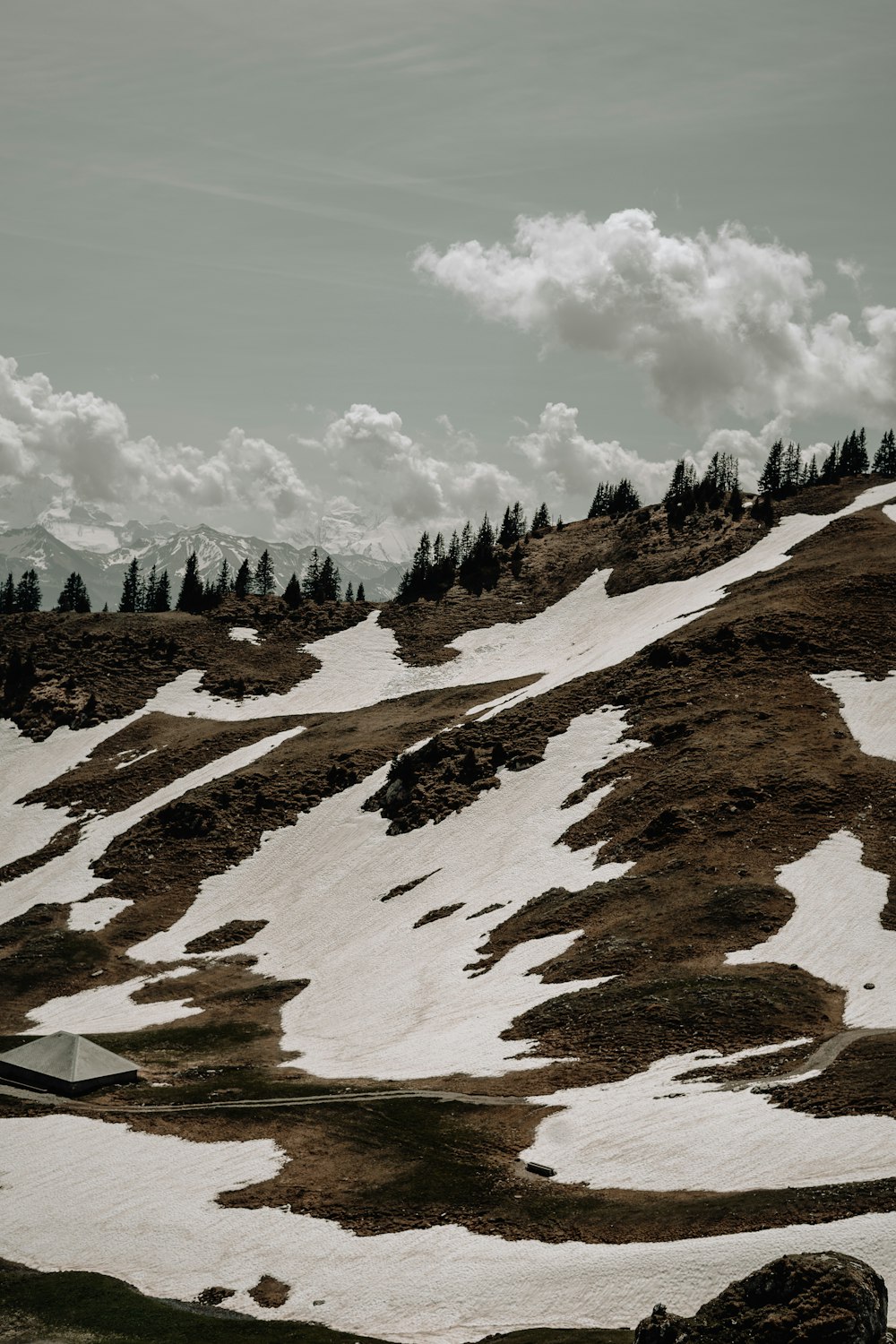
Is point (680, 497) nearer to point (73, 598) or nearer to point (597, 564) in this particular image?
point (597, 564)

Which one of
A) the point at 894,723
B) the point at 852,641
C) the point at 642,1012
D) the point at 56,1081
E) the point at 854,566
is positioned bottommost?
the point at 56,1081

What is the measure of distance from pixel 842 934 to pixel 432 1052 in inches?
848

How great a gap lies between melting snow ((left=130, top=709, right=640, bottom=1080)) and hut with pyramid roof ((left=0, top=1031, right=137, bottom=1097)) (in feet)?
32.5

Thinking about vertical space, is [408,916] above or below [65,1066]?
above

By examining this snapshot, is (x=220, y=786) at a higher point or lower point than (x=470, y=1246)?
higher

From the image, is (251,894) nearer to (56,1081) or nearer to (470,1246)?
(56,1081)

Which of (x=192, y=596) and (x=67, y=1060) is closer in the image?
(x=67, y=1060)

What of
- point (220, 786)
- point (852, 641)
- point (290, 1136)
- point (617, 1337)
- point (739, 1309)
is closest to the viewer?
point (739, 1309)

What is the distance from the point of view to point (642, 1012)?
160 feet

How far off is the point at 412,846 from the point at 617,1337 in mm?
59986

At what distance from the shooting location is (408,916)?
7356 centimetres

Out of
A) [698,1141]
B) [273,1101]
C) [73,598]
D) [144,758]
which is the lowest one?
[273,1101]

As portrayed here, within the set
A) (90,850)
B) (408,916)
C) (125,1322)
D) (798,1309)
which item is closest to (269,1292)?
(125,1322)

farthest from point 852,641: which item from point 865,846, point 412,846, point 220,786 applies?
point 220,786
